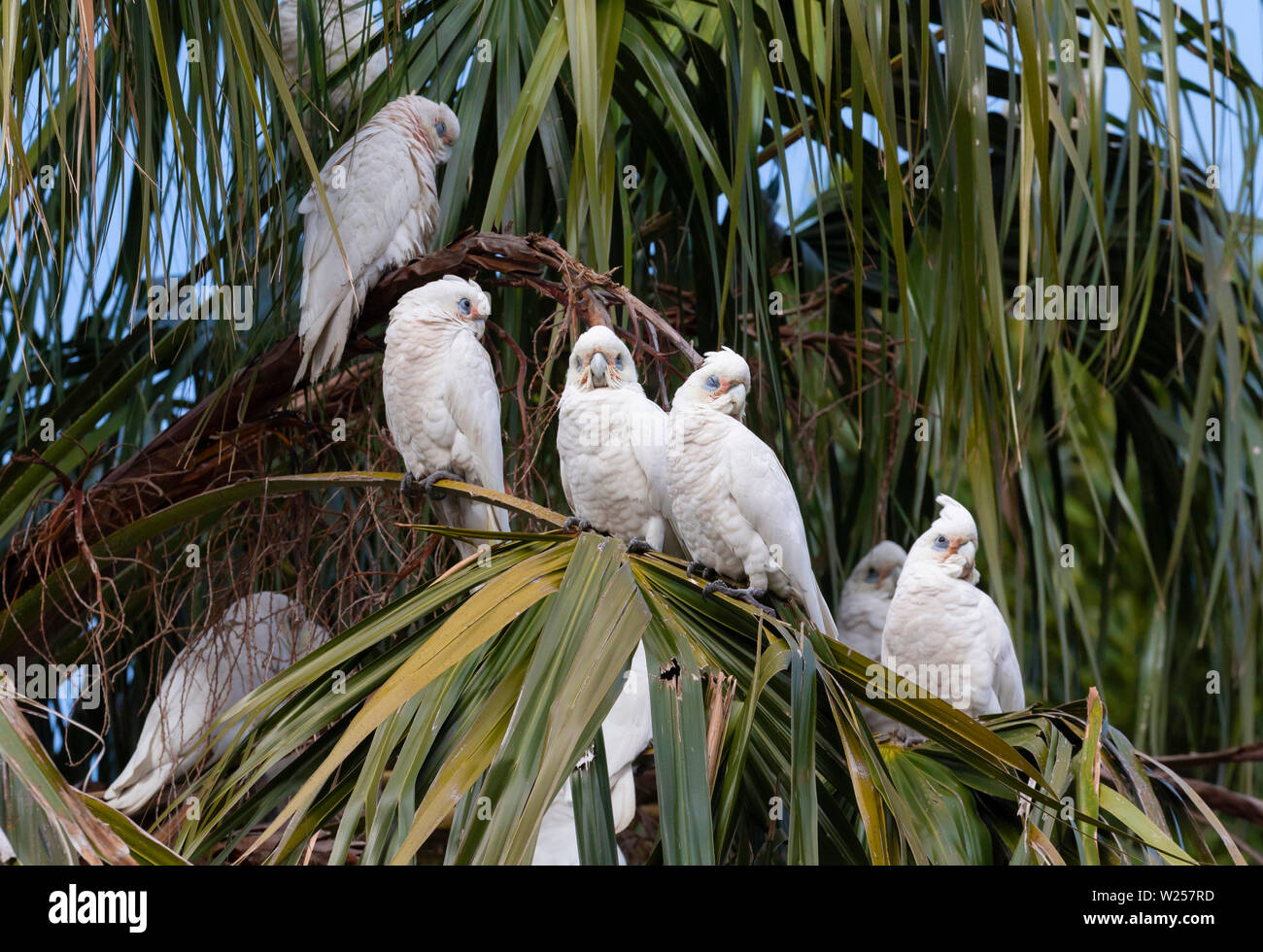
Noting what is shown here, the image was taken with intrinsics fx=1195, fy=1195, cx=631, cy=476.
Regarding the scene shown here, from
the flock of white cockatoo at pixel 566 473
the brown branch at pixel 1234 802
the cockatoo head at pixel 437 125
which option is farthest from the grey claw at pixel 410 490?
the brown branch at pixel 1234 802

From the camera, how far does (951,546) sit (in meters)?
2.80

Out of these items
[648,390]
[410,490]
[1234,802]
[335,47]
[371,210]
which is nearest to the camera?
[410,490]

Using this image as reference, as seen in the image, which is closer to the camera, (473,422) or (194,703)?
(473,422)

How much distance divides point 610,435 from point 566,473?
146 mm

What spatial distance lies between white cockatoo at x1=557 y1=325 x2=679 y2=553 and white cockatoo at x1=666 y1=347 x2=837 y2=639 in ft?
0.33

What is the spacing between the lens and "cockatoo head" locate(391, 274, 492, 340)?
2.75m

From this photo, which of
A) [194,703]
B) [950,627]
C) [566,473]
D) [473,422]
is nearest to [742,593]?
[566,473]

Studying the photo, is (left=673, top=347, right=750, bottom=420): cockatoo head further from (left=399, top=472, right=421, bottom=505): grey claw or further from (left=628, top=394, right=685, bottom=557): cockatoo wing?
(left=399, top=472, right=421, bottom=505): grey claw

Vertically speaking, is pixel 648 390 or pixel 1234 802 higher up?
pixel 648 390

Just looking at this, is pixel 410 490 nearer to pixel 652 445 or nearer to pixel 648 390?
pixel 652 445

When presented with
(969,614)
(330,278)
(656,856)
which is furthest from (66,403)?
(969,614)

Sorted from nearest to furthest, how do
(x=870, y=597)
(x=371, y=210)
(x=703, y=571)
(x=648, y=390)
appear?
(x=703, y=571), (x=371, y=210), (x=648, y=390), (x=870, y=597)

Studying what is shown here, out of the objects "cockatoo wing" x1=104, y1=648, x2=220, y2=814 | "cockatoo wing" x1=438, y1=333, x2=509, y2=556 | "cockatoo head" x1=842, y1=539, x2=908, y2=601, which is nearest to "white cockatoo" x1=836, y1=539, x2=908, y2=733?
"cockatoo head" x1=842, y1=539, x2=908, y2=601

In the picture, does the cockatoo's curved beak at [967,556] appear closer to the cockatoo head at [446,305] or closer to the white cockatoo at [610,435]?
the white cockatoo at [610,435]
